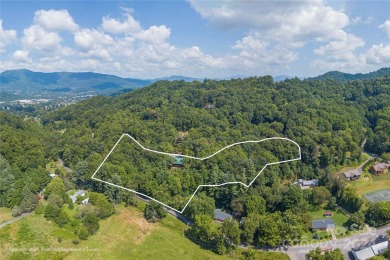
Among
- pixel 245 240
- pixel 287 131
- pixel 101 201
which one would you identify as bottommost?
pixel 245 240

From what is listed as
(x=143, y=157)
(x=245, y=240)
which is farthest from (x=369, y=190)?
(x=143, y=157)

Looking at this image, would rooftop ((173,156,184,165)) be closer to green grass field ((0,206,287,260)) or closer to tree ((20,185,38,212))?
green grass field ((0,206,287,260))

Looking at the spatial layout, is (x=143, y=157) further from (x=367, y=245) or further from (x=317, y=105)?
(x=317, y=105)

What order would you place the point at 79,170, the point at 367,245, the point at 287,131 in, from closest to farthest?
1. the point at 367,245
2. the point at 79,170
3. the point at 287,131

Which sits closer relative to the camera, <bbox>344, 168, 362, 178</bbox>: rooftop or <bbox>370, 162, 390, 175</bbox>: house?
<bbox>344, 168, 362, 178</bbox>: rooftop

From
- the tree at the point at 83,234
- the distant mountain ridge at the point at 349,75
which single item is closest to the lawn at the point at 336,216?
the tree at the point at 83,234

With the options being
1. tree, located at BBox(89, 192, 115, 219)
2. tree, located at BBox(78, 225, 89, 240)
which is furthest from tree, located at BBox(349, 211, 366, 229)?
tree, located at BBox(78, 225, 89, 240)

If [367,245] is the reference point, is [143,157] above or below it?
above
